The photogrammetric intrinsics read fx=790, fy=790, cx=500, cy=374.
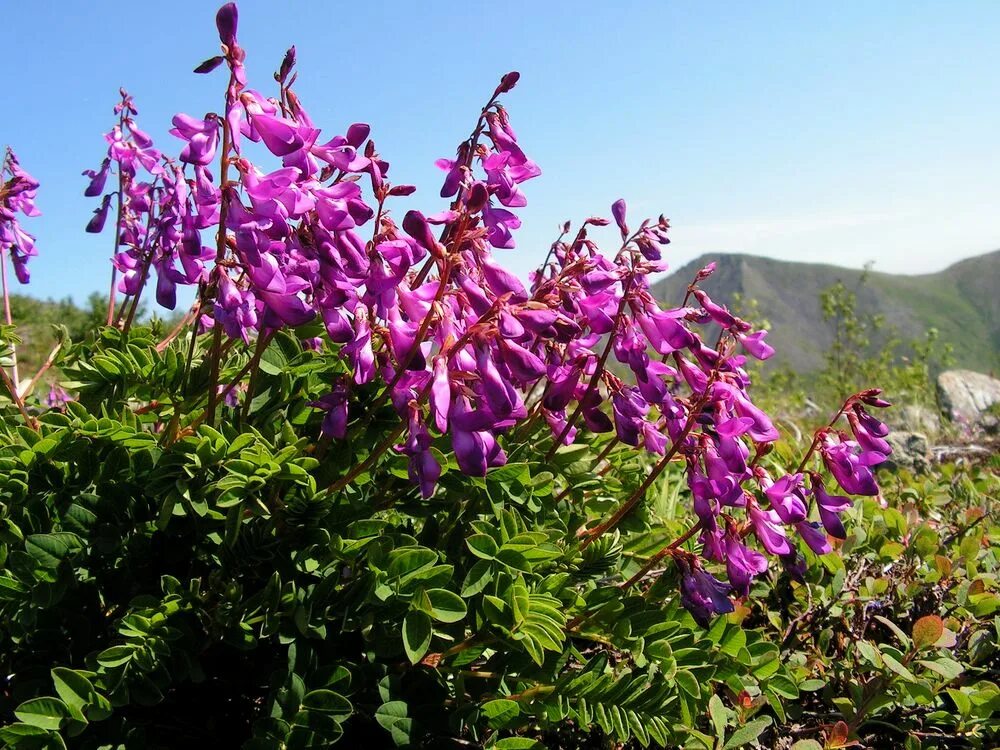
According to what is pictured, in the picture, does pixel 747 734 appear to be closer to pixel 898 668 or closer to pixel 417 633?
pixel 898 668

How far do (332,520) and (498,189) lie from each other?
0.93 metres

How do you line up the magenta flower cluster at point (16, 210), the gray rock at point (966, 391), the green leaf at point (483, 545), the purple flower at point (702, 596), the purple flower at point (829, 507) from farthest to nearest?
Answer: the gray rock at point (966, 391) < the magenta flower cluster at point (16, 210) < the purple flower at point (829, 507) < the purple flower at point (702, 596) < the green leaf at point (483, 545)

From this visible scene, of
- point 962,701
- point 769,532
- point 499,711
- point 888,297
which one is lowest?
point 962,701

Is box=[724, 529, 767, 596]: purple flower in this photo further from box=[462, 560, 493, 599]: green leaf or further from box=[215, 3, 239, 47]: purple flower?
box=[215, 3, 239, 47]: purple flower

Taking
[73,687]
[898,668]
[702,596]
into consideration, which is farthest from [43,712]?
[898,668]

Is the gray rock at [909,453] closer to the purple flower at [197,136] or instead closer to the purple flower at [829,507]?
the purple flower at [829,507]

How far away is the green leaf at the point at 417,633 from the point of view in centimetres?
169

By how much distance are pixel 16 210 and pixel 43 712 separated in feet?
7.34

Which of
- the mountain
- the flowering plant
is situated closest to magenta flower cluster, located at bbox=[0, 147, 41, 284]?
the flowering plant

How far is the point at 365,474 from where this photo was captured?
1.92m

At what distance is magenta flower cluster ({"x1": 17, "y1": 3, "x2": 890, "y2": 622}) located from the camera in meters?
1.69

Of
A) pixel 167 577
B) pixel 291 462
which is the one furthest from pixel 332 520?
pixel 167 577

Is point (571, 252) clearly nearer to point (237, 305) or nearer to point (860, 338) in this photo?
point (237, 305)

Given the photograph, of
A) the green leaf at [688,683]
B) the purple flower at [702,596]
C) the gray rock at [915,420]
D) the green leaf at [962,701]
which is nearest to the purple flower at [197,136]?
the purple flower at [702,596]
